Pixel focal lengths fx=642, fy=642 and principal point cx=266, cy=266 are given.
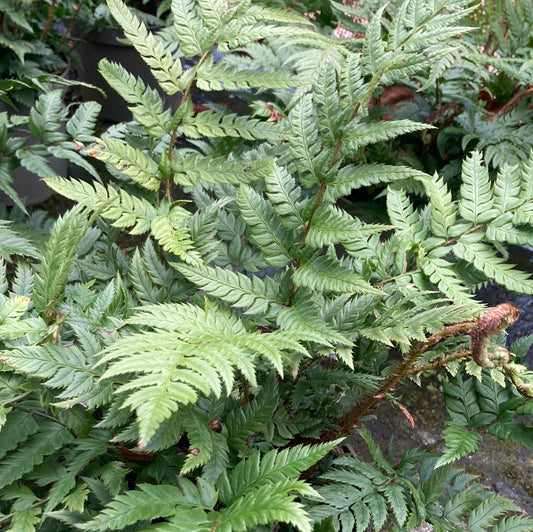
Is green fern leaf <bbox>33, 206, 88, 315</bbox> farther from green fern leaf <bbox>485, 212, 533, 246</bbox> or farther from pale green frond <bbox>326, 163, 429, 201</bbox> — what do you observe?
green fern leaf <bbox>485, 212, 533, 246</bbox>

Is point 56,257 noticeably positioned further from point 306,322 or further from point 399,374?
point 399,374

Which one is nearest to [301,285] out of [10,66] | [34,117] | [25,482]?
[25,482]

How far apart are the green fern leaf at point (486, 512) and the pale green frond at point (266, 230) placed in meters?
0.56

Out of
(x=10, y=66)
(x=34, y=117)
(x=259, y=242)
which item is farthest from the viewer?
(x=10, y=66)

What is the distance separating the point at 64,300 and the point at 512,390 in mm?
830

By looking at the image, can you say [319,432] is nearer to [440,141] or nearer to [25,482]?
[25,482]

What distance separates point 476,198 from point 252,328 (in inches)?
19.4

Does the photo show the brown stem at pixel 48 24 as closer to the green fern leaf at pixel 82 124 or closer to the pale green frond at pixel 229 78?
the green fern leaf at pixel 82 124

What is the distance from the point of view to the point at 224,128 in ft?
3.99

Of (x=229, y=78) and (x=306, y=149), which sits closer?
(x=306, y=149)

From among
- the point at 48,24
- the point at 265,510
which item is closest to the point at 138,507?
the point at 265,510

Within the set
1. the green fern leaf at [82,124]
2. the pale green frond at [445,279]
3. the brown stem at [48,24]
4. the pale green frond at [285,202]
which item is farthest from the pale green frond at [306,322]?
the brown stem at [48,24]

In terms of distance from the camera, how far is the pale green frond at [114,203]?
112cm

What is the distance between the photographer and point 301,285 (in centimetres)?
98
